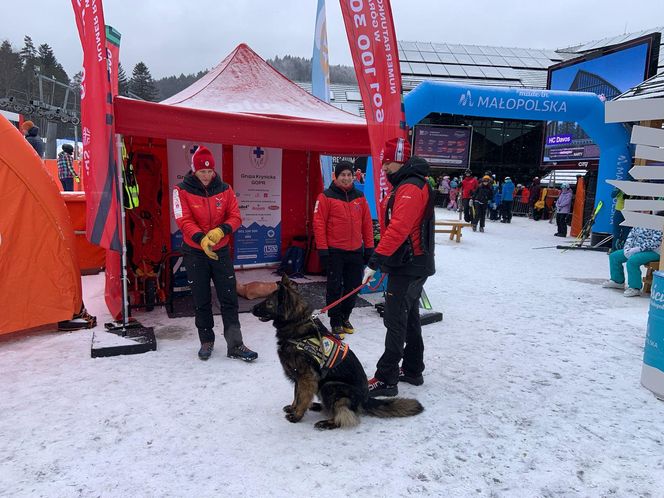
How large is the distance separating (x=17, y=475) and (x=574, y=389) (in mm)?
3962

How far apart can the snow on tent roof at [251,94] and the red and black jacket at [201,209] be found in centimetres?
169

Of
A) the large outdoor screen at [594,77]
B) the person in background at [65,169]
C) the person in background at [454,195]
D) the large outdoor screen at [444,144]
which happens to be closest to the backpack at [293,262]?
the person in background at [65,169]

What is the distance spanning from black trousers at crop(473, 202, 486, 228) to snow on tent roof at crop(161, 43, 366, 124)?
1018 cm

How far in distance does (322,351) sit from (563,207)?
13825 mm

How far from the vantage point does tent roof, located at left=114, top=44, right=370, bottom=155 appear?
455cm

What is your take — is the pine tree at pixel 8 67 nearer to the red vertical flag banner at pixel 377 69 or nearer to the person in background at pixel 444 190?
the person in background at pixel 444 190

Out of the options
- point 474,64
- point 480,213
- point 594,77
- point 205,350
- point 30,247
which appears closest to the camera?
point 205,350

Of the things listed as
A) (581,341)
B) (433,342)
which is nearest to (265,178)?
(433,342)

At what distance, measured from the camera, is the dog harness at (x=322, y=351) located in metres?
2.99

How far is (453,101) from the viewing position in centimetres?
848

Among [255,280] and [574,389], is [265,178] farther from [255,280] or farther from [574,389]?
[574,389]

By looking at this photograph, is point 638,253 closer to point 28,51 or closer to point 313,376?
point 313,376

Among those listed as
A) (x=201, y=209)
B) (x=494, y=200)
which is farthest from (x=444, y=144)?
(x=201, y=209)

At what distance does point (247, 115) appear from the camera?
4.98 m
